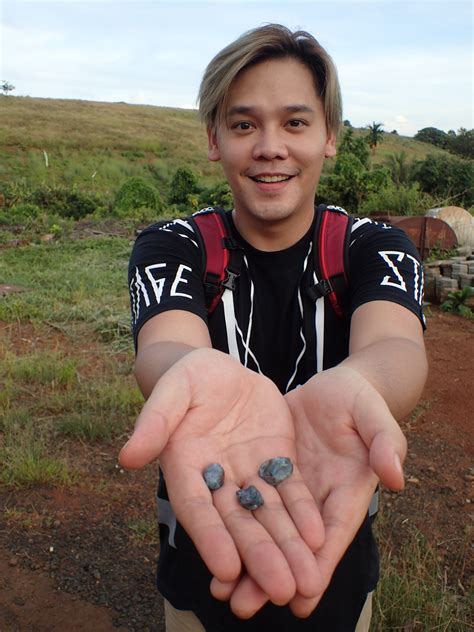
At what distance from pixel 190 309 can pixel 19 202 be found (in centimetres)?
2067

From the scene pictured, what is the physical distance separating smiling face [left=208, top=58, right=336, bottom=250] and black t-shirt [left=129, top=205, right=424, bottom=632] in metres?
0.07

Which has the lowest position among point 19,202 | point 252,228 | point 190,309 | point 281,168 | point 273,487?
point 19,202

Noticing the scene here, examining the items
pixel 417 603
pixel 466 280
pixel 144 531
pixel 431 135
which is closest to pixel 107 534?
pixel 144 531

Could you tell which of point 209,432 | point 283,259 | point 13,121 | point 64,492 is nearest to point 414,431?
point 64,492

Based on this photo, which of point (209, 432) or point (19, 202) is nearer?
point (209, 432)

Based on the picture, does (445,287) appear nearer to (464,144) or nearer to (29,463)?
(29,463)

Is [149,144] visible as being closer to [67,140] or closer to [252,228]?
[67,140]

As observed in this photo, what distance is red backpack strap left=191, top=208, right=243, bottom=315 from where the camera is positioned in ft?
6.17

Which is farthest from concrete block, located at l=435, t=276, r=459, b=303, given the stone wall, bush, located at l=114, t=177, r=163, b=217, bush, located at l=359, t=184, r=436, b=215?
bush, located at l=114, t=177, r=163, b=217

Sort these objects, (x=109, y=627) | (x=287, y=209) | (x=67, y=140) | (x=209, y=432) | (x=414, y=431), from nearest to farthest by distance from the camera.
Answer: (x=209, y=432) → (x=287, y=209) → (x=109, y=627) → (x=414, y=431) → (x=67, y=140)

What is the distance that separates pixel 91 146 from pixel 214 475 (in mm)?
41594

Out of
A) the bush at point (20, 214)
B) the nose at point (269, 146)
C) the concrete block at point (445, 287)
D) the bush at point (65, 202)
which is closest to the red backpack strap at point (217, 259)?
the nose at point (269, 146)

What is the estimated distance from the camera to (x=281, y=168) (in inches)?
76.3

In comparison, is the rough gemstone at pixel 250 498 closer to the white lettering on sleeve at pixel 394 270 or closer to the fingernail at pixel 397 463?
the fingernail at pixel 397 463
